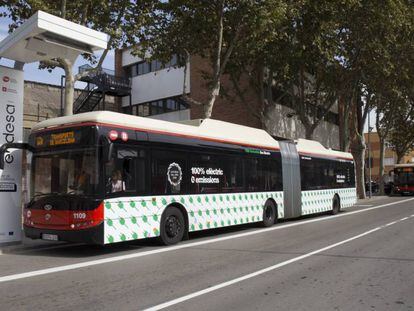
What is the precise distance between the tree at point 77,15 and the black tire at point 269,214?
22.5 ft

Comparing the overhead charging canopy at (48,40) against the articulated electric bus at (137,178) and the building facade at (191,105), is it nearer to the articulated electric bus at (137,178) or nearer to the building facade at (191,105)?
the articulated electric bus at (137,178)

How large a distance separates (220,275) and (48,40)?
676cm

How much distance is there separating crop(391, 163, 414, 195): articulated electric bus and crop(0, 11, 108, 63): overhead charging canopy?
37.5 m

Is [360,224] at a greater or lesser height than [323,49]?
lesser

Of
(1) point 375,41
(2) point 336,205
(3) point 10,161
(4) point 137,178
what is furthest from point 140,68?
(4) point 137,178

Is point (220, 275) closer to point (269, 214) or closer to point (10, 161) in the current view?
point (10, 161)

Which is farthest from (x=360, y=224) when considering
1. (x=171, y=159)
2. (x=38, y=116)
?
(x=38, y=116)

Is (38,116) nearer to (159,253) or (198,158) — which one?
(198,158)

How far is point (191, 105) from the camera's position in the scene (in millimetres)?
35812

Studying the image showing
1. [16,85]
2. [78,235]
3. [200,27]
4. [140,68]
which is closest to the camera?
[78,235]

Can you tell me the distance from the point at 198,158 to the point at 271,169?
441 cm

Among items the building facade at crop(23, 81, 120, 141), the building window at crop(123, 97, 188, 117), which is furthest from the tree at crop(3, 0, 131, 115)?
the building window at crop(123, 97, 188, 117)

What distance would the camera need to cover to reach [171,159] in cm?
1185

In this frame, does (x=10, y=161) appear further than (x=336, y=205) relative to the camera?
No
